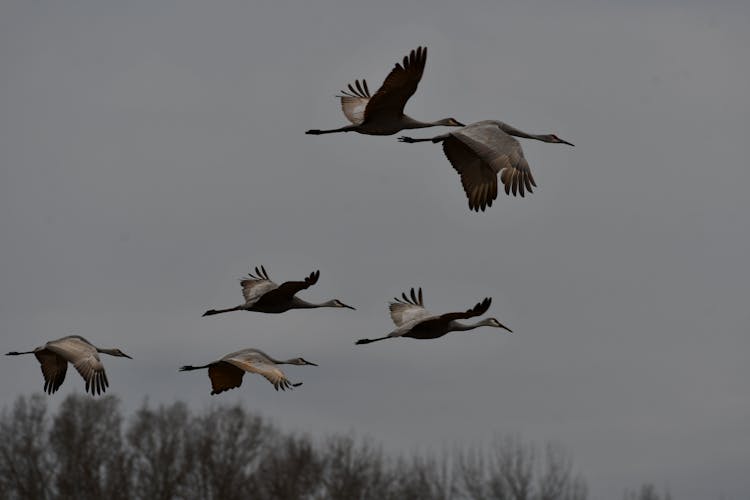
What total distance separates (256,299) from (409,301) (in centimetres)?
392

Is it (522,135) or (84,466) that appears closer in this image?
(522,135)

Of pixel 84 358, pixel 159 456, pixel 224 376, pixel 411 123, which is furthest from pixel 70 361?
pixel 159 456

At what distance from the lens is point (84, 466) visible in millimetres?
68375

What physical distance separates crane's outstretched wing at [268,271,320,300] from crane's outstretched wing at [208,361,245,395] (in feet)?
4.02

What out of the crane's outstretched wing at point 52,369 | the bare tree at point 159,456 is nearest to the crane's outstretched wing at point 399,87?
the crane's outstretched wing at point 52,369

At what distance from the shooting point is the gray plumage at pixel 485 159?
27.7 metres

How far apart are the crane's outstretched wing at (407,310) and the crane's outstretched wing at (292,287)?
279cm

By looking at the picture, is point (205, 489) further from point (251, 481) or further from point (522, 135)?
point (522, 135)

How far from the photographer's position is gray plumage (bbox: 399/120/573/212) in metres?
27.7

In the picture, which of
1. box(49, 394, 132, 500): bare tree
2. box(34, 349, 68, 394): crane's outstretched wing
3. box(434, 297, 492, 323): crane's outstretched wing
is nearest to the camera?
box(434, 297, 492, 323): crane's outstretched wing

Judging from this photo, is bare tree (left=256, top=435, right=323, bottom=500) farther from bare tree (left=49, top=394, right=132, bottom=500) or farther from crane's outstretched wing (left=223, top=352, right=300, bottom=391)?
crane's outstretched wing (left=223, top=352, right=300, bottom=391)

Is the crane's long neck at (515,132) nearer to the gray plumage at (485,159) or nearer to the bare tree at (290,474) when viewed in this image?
the gray plumage at (485,159)

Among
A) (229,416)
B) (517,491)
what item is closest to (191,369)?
(517,491)

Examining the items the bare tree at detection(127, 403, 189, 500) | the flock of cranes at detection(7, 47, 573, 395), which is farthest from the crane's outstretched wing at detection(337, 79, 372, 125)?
the bare tree at detection(127, 403, 189, 500)
